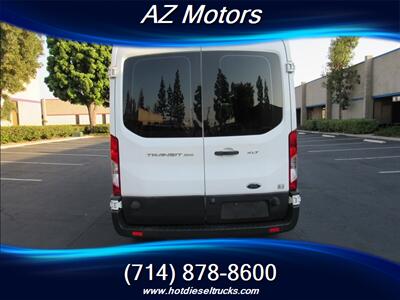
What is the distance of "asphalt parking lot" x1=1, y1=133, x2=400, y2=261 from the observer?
12.8 ft

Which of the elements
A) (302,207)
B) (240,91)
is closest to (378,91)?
(302,207)

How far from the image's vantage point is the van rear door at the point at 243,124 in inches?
124

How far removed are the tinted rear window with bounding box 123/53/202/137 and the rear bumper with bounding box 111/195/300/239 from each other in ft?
3.33

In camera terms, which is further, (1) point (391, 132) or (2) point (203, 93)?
(1) point (391, 132)

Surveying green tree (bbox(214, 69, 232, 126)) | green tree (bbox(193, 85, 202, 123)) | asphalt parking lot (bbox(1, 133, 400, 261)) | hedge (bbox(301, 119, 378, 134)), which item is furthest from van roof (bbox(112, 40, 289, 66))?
hedge (bbox(301, 119, 378, 134))

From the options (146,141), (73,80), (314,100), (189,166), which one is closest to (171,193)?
(189,166)

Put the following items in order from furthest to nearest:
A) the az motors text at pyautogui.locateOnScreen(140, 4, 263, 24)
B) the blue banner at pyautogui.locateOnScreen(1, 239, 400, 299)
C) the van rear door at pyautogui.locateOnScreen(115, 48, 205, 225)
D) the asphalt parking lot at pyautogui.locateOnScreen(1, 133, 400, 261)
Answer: the asphalt parking lot at pyautogui.locateOnScreen(1, 133, 400, 261) < the az motors text at pyautogui.locateOnScreen(140, 4, 263, 24) < the van rear door at pyautogui.locateOnScreen(115, 48, 205, 225) < the blue banner at pyautogui.locateOnScreen(1, 239, 400, 299)

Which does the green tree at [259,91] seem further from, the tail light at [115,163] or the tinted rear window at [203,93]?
the tail light at [115,163]

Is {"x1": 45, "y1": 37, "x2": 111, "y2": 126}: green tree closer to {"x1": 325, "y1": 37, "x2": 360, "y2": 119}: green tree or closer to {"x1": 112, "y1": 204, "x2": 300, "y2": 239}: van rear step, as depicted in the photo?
{"x1": 325, "y1": 37, "x2": 360, "y2": 119}: green tree

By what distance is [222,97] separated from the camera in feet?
10.4

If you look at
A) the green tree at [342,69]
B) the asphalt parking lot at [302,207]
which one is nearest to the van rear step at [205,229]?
the asphalt parking lot at [302,207]

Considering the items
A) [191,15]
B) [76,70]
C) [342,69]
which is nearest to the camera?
[191,15]

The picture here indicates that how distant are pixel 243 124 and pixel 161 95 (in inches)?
37.3

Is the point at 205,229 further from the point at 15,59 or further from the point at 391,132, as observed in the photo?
the point at 391,132
